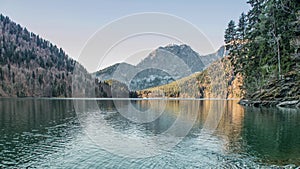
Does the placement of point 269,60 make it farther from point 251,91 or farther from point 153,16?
point 153,16

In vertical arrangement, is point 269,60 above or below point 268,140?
above

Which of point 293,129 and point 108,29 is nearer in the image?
point 108,29

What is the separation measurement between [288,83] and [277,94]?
640 centimetres

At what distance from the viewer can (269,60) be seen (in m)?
86.1

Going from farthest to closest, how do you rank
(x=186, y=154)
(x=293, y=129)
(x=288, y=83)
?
1. (x=288, y=83)
2. (x=293, y=129)
3. (x=186, y=154)

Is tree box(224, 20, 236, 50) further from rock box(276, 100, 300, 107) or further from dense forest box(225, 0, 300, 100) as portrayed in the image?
rock box(276, 100, 300, 107)

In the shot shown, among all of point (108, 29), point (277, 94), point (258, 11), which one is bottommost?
point (277, 94)

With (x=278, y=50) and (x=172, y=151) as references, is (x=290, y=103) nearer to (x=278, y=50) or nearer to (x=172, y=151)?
(x=278, y=50)

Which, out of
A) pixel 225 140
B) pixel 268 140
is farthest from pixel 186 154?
pixel 268 140

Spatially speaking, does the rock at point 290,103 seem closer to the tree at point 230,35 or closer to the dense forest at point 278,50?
the dense forest at point 278,50

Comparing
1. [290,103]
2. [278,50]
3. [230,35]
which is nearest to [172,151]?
[290,103]

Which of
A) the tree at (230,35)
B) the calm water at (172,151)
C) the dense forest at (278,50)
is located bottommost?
the calm water at (172,151)

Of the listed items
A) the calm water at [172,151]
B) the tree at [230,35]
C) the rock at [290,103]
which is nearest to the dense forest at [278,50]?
the rock at [290,103]

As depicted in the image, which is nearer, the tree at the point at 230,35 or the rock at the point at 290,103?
the rock at the point at 290,103
